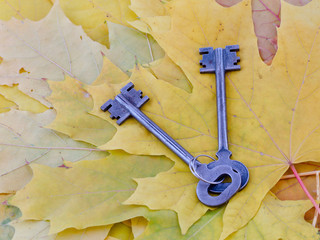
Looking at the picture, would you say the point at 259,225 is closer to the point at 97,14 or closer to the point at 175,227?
the point at 175,227

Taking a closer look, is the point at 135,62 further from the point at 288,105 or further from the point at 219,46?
the point at 288,105

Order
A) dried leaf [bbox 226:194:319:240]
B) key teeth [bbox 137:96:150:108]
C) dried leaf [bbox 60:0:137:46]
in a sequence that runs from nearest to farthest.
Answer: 1. dried leaf [bbox 226:194:319:240]
2. key teeth [bbox 137:96:150:108]
3. dried leaf [bbox 60:0:137:46]

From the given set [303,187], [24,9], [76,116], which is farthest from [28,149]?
[303,187]

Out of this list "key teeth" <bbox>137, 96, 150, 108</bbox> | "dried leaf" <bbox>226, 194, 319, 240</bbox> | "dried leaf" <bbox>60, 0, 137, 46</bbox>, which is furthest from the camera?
"dried leaf" <bbox>60, 0, 137, 46</bbox>

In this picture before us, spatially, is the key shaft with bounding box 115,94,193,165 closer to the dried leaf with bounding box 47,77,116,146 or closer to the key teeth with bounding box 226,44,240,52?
the dried leaf with bounding box 47,77,116,146

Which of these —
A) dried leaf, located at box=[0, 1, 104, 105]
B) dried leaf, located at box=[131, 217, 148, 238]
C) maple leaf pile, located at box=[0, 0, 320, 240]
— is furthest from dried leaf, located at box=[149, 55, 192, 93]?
dried leaf, located at box=[131, 217, 148, 238]
